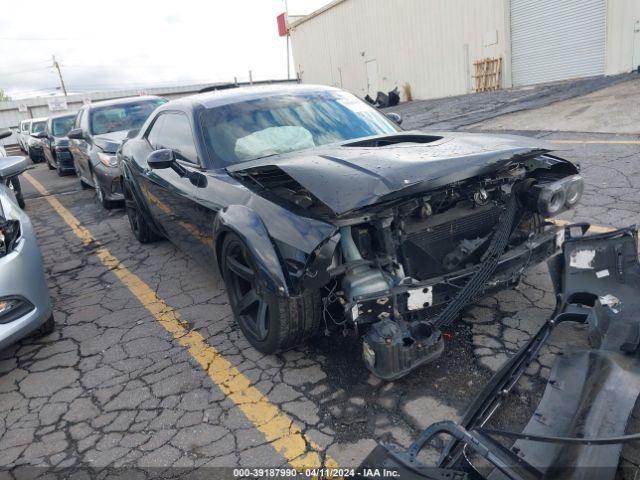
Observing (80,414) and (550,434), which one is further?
(80,414)

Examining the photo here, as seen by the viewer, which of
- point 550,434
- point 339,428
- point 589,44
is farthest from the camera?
point 589,44

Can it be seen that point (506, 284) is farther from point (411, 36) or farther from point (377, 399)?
point (411, 36)

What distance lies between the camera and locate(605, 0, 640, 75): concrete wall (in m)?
12.4

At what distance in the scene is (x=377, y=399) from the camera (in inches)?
99.5

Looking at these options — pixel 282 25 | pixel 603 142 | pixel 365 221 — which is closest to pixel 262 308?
pixel 365 221

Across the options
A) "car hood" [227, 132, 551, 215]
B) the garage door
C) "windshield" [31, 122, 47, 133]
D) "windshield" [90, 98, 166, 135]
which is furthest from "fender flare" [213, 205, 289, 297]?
"windshield" [31, 122, 47, 133]

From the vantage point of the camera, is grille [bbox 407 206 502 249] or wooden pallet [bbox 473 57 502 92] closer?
grille [bbox 407 206 502 249]

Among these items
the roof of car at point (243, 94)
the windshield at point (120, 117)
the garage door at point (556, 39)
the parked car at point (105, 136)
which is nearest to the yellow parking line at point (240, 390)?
the roof of car at point (243, 94)

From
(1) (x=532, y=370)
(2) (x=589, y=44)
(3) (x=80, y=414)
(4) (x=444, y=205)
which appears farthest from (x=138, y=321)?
(2) (x=589, y=44)

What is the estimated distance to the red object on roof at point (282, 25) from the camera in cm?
3141

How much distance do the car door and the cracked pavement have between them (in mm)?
563

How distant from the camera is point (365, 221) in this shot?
2439 millimetres

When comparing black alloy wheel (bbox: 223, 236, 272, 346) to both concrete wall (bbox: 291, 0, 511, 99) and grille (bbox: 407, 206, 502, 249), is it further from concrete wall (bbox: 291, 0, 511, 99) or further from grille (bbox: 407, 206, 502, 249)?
concrete wall (bbox: 291, 0, 511, 99)

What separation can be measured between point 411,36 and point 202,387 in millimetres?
20499
